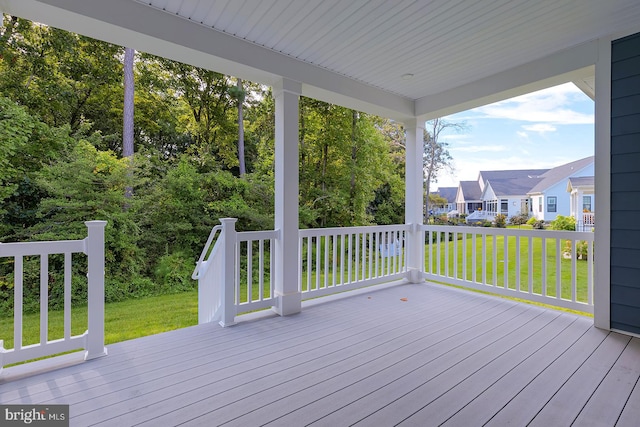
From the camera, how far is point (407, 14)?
248 centimetres

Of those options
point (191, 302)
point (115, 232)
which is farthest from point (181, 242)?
point (191, 302)

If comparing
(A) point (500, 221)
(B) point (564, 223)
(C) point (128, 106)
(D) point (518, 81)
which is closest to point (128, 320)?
(C) point (128, 106)

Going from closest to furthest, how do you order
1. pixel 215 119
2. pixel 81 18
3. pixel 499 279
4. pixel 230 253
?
pixel 81 18 → pixel 230 253 → pixel 499 279 → pixel 215 119

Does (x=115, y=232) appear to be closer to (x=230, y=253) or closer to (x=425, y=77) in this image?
(x=230, y=253)

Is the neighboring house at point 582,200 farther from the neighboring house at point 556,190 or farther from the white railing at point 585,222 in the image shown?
the neighboring house at point 556,190

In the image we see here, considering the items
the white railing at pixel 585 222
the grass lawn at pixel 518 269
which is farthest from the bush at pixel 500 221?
the white railing at pixel 585 222

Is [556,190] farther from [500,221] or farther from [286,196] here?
[286,196]

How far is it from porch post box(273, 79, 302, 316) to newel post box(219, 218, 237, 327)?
0.54m

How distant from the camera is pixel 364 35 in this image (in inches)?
110

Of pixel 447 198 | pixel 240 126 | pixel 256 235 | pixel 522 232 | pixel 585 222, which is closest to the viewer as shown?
pixel 256 235

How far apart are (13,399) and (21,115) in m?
5.11

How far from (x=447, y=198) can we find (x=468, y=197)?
94 centimetres

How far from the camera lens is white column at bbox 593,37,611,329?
113 inches

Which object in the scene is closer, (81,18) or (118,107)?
(81,18)
